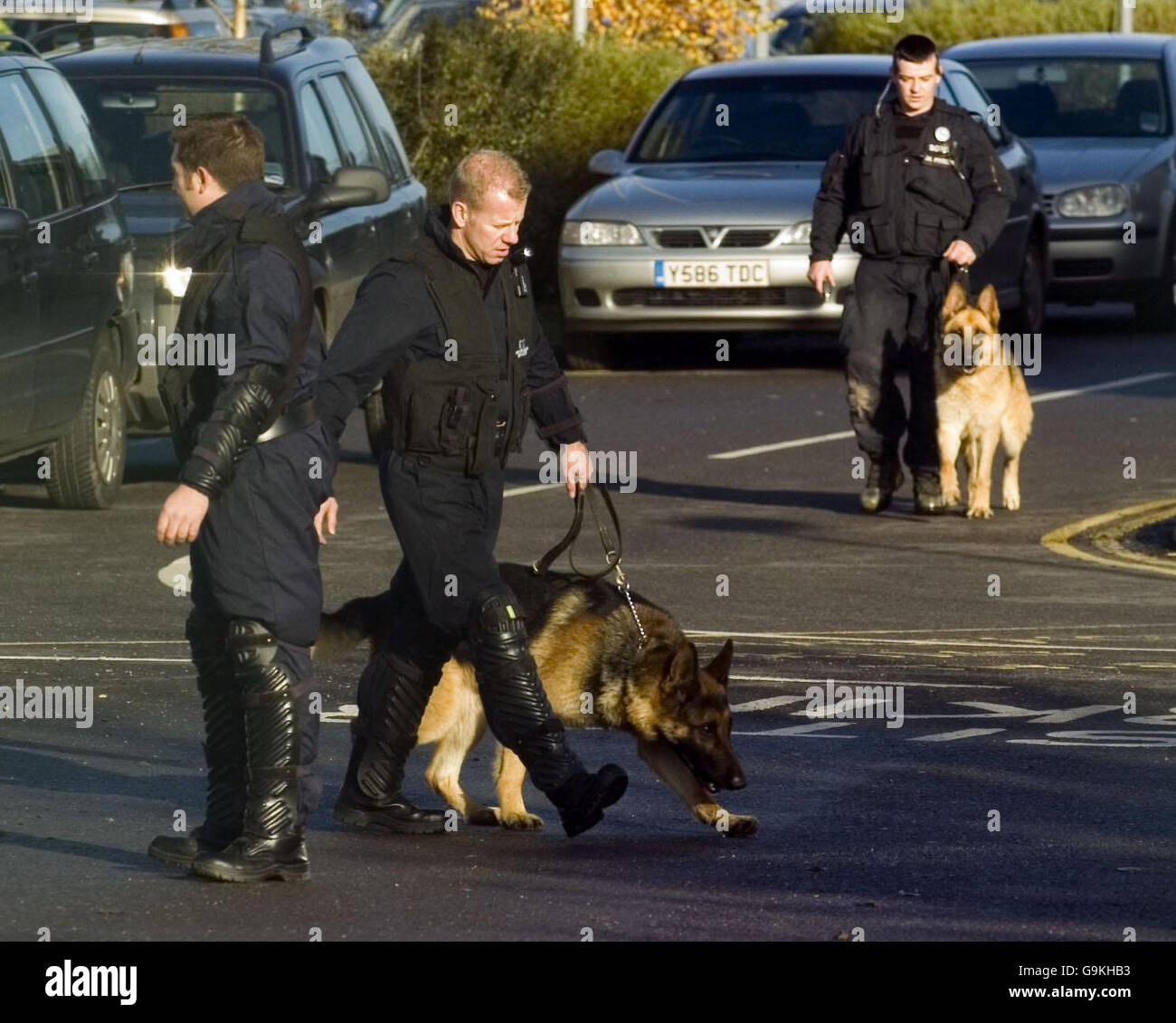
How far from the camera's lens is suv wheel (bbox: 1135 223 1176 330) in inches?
830

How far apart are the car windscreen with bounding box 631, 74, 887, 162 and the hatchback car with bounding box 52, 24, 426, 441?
3967mm

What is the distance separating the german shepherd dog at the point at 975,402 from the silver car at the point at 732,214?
159 inches

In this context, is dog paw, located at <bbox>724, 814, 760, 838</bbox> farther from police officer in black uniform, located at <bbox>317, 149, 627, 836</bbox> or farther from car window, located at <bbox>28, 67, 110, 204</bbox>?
car window, located at <bbox>28, 67, 110, 204</bbox>

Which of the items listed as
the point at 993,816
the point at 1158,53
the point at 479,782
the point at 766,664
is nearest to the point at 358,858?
the point at 479,782

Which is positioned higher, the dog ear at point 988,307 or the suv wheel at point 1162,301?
the dog ear at point 988,307

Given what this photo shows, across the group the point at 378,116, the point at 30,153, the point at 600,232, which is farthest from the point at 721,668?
the point at 600,232

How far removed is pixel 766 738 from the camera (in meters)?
8.48

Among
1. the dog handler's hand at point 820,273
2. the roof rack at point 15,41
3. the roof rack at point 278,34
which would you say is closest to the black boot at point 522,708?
the dog handler's hand at point 820,273

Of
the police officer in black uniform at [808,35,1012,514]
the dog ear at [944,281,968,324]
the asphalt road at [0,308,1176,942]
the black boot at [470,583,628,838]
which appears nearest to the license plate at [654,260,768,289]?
the asphalt road at [0,308,1176,942]

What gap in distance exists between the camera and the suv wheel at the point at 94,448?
13203 millimetres

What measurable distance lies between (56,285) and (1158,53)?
11441 mm

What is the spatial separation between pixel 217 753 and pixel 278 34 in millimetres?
9008

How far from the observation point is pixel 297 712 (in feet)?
22.0

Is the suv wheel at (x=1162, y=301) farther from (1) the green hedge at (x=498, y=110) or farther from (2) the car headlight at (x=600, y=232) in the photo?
(2) the car headlight at (x=600, y=232)
